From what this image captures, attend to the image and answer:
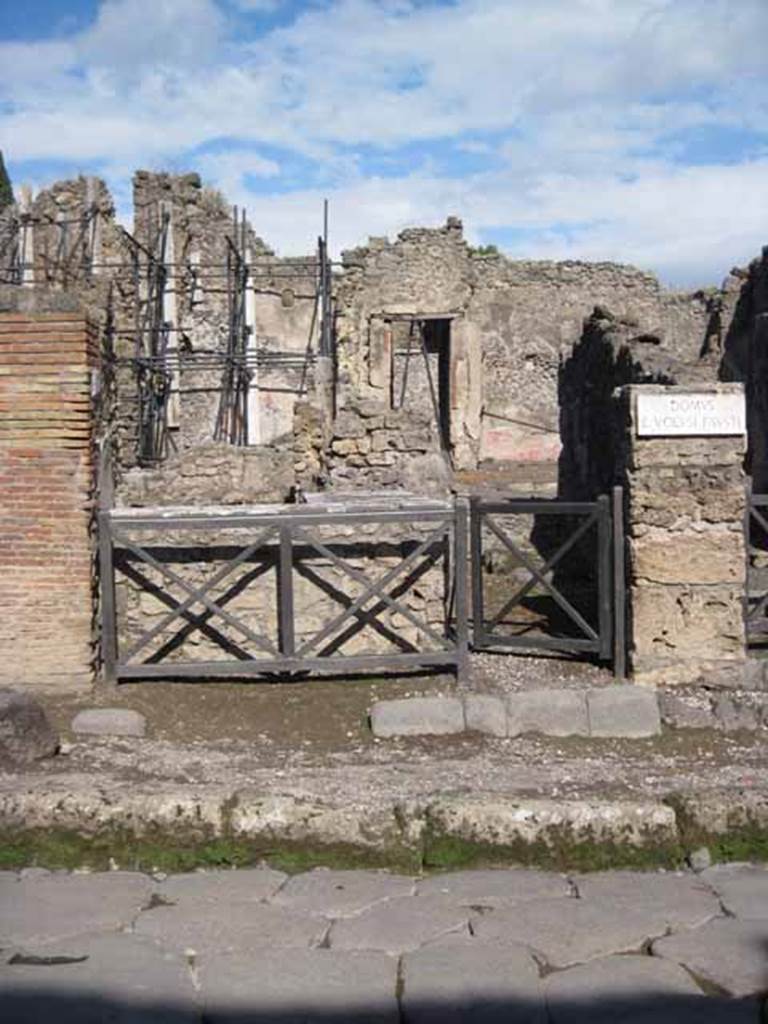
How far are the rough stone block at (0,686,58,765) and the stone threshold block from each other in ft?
6.45

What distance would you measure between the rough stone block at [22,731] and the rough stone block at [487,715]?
2.39m

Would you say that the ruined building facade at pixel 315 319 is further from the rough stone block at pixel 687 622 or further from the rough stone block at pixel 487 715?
the rough stone block at pixel 487 715

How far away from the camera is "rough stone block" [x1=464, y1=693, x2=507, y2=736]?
6.89 meters

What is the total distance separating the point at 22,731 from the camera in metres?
5.58

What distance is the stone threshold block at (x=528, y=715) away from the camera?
6.89 meters

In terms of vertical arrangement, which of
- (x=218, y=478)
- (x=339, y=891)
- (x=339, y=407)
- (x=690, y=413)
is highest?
(x=339, y=407)

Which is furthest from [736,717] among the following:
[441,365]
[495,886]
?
[441,365]

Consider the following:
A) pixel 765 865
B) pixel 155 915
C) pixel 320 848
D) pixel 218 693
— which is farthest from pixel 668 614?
pixel 155 915

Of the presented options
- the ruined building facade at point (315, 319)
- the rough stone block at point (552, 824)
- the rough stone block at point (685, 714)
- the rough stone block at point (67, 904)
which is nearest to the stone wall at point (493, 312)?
the ruined building facade at point (315, 319)

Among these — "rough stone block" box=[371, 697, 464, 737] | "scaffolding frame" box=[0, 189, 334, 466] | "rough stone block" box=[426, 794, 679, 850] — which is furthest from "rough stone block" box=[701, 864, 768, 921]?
"scaffolding frame" box=[0, 189, 334, 466]

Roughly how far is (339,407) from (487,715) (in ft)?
31.2

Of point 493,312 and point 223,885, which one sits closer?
point 223,885

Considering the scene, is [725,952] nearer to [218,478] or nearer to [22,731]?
[22,731]

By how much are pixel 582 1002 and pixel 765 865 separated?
1.43 meters
